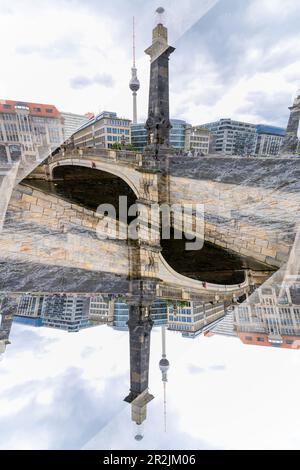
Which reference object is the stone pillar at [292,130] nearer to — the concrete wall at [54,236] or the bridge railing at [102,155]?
the bridge railing at [102,155]

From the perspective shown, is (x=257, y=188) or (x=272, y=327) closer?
(x=257, y=188)

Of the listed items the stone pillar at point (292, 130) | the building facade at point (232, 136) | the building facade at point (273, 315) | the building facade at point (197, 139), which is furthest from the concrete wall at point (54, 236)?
the stone pillar at point (292, 130)

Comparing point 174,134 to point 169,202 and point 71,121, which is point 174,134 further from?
point 71,121

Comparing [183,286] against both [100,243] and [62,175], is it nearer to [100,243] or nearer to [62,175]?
[100,243]

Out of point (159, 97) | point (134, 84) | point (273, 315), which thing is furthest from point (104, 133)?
point (273, 315)

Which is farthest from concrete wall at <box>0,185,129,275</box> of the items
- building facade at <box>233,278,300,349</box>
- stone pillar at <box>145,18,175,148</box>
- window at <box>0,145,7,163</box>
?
building facade at <box>233,278,300,349</box>

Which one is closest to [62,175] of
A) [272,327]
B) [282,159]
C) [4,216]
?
[4,216]
